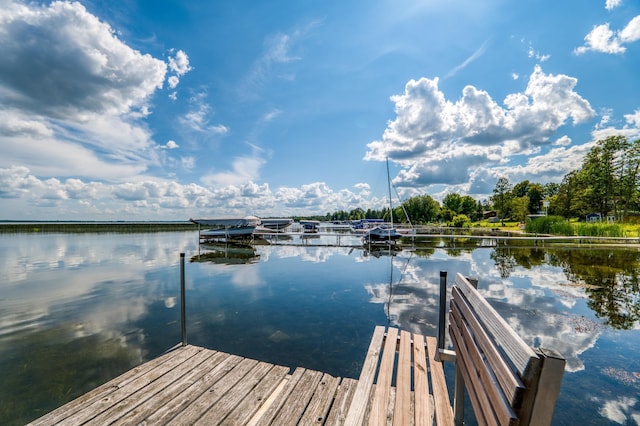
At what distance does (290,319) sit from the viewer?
7.03m

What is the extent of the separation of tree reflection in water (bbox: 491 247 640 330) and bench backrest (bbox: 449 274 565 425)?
25.2 ft

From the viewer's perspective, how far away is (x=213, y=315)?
7434 millimetres

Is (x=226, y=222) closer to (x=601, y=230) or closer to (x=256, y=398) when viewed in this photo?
(x=256, y=398)

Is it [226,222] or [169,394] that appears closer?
[169,394]

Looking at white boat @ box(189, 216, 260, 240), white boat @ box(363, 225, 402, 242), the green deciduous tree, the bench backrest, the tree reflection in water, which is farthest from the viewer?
the green deciduous tree

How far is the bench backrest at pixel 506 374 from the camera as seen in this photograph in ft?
3.39

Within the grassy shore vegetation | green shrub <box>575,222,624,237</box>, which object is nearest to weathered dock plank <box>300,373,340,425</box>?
the grassy shore vegetation

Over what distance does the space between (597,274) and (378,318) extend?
12158 mm

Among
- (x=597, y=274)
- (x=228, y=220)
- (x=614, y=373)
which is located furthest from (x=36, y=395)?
(x=228, y=220)

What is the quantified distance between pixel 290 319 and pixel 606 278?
535 inches

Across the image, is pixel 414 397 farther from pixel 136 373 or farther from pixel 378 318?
pixel 378 318

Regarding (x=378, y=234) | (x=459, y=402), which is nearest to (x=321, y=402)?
(x=459, y=402)

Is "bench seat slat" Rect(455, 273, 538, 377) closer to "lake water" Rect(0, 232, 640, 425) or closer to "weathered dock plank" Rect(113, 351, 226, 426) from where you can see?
"lake water" Rect(0, 232, 640, 425)

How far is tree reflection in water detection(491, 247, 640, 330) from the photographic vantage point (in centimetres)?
717
